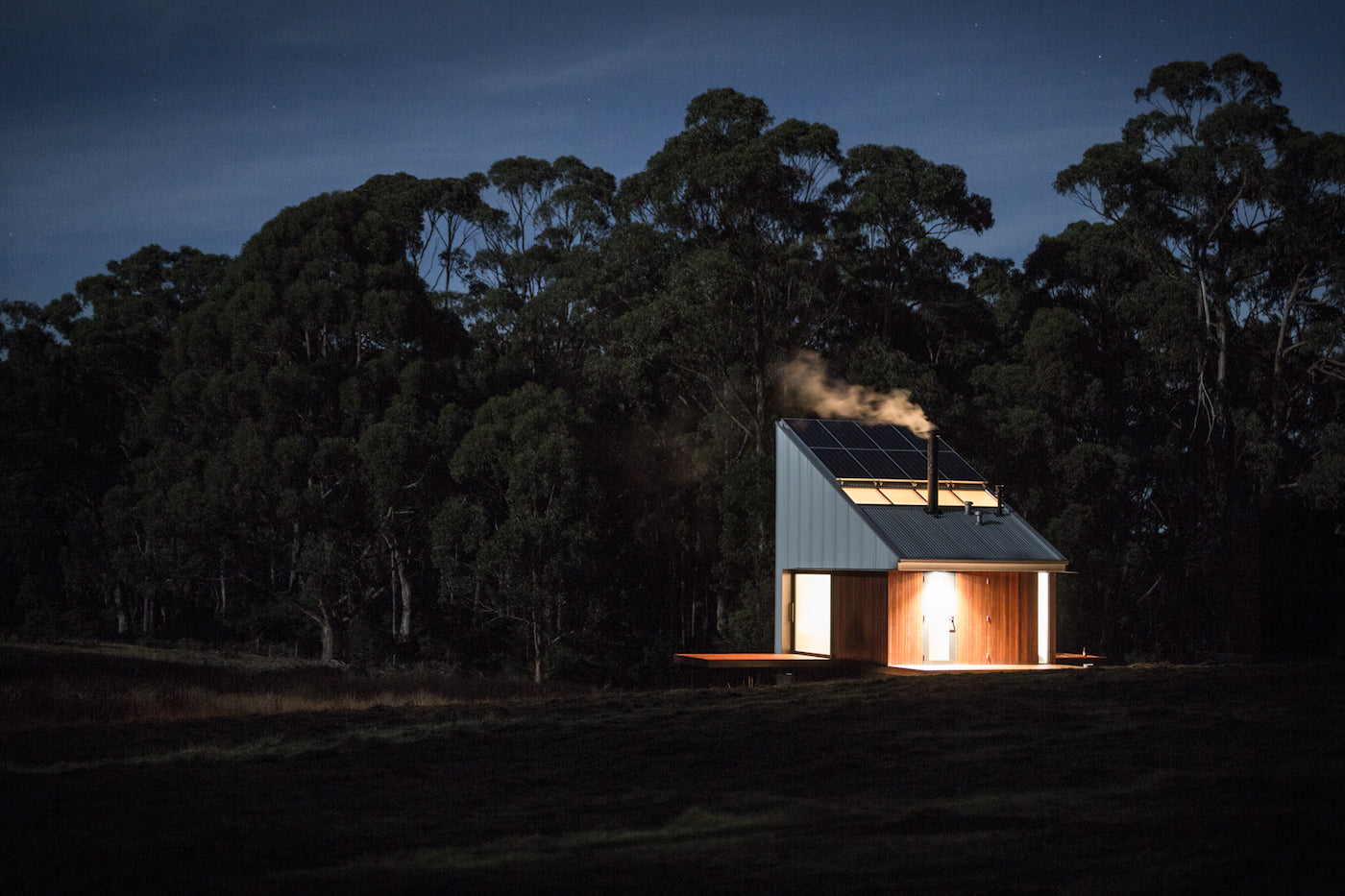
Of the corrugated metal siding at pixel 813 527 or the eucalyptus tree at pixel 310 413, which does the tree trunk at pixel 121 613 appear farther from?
the corrugated metal siding at pixel 813 527

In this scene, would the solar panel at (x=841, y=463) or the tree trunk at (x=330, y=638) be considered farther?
the tree trunk at (x=330, y=638)

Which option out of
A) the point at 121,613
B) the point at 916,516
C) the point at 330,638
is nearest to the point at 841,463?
the point at 916,516

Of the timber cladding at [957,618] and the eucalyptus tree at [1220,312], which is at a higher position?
the eucalyptus tree at [1220,312]

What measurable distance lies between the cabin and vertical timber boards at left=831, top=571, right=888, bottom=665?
0.02 meters

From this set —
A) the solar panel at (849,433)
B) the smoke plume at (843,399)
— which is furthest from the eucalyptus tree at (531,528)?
the solar panel at (849,433)

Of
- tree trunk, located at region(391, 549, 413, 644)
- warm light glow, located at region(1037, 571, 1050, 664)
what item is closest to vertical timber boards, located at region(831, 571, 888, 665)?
warm light glow, located at region(1037, 571, 1050, 664)

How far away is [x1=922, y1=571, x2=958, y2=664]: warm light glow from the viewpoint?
21531 mm

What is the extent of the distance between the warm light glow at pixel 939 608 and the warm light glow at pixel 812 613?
1.73 m

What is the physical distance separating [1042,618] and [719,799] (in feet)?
49.0

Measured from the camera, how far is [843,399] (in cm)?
3162

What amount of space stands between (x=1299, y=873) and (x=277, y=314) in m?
31.9

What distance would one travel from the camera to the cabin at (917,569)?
21.3 metres

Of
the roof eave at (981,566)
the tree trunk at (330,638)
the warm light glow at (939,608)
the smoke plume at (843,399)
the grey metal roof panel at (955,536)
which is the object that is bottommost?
the tree trunk at (330,638)

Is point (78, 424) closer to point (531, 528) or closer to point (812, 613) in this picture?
point (531, 528)
